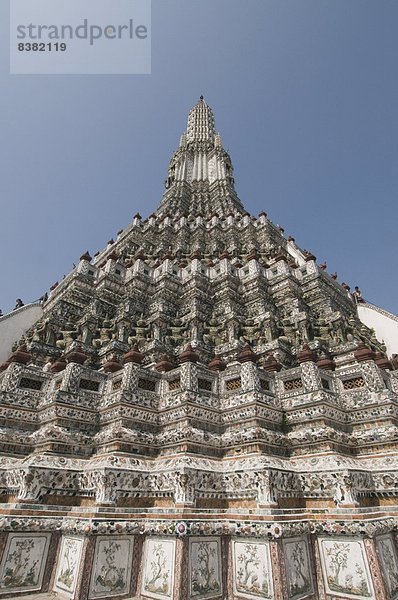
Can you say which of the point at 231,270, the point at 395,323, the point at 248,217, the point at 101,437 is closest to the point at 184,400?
the point at 101,437

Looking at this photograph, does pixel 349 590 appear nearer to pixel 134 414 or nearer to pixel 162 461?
pixel 162 461

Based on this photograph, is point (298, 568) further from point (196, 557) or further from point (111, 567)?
point (111, 567)

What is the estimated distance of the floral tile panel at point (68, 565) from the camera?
229 inches

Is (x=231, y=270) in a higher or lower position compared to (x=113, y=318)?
higher

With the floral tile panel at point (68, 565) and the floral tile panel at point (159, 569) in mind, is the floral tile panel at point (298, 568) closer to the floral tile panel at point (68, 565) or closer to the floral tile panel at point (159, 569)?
the floral tile panel at point (159, 569)

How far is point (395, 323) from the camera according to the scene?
17672 millimetres

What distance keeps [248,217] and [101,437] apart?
75.1 feet

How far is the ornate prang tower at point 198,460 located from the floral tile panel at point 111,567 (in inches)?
0.9

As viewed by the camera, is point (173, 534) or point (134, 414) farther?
point (134, 414)

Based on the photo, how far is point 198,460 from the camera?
306 inches

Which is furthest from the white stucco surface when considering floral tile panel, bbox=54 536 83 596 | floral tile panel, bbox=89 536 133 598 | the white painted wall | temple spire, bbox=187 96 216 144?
temple spire, bbox=187 96 216 144

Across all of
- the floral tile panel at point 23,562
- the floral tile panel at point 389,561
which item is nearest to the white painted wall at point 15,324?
the floral tile panel at point 23,562

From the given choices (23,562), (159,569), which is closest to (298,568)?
(159,569)

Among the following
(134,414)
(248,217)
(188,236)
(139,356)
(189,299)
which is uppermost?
(248,217)
